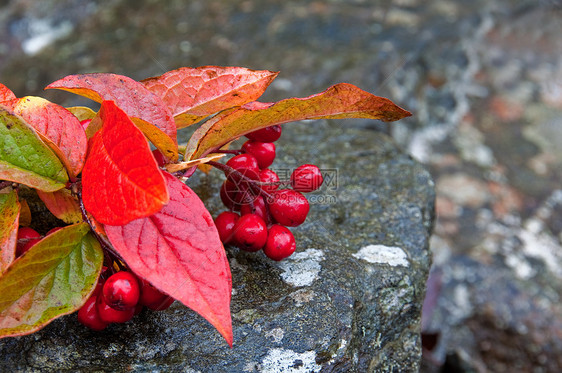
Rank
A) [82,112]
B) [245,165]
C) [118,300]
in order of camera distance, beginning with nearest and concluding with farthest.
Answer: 1. [118,300]
2. [245,165]
3. [82,112]

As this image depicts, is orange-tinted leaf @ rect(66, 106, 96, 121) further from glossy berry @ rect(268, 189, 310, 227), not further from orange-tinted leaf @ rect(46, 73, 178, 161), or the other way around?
glossy berry @ rect(268, 189, 310, 227)

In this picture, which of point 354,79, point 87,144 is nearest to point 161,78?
point 87,144

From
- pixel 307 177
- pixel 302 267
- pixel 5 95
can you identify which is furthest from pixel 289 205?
pixel 5 95

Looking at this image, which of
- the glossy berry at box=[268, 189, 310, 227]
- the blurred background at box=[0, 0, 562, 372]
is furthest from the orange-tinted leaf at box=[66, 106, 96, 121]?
the blurred background at box=[0, 0, 562, 372]

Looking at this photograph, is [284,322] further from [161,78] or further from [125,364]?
[161,78]

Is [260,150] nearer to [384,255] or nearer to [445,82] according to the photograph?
[384,255]
